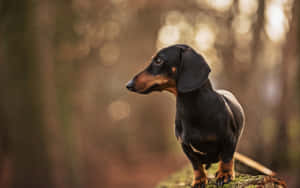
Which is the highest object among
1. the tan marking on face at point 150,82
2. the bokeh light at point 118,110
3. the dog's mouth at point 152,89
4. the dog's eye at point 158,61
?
the dog's eye at point 158,61

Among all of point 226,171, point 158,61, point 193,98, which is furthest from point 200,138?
point 158,61

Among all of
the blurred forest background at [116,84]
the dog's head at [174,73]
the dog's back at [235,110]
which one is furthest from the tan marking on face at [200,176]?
the blurred forest background at [116,84]

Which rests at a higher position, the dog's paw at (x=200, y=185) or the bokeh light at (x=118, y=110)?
the dog's paw at (x=200, y=185)

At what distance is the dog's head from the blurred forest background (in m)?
5.44

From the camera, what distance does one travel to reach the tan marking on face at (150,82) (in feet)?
7.84

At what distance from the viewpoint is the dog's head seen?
2.36 m

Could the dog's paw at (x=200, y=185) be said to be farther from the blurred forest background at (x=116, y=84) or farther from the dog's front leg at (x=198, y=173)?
the blurred forest background at (x=116, y=84)

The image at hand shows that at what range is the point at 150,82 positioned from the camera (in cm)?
240

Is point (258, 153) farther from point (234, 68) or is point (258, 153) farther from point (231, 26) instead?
point (231, 26)

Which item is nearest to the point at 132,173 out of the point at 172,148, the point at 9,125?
the point at 172,148

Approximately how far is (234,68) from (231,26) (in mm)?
1821

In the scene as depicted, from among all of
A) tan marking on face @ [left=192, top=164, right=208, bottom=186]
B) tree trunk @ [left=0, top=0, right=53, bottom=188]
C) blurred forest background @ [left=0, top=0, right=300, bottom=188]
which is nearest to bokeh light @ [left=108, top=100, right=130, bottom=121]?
blurred forest background @ [left=0, top=0, right=300, bottom=188]

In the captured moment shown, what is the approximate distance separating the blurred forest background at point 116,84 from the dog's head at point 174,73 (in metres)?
5.44

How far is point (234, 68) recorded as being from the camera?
1191 centimetres
